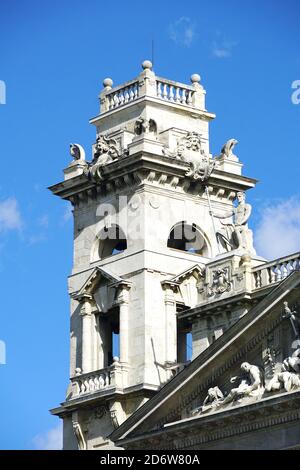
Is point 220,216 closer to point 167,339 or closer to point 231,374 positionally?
point 167,339

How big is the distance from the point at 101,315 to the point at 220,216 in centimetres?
577

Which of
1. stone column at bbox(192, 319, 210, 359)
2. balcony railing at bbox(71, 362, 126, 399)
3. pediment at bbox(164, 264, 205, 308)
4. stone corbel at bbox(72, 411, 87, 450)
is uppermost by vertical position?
pediment at bbox(164, 264, 205, 308)

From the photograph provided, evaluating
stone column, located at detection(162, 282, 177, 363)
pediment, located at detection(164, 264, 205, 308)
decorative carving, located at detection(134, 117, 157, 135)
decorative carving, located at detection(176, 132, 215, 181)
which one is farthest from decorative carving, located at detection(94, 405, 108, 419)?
decorative carving, located at detection(134, 117, 157, 135)

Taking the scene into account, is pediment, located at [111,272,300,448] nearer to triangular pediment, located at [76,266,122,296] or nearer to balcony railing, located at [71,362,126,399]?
balcony railing, located at [71,362,126,399]

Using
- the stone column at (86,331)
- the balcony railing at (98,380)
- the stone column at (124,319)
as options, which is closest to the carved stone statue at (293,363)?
the balcony railing at (98,380)

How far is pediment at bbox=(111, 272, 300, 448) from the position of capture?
6956 centimetres

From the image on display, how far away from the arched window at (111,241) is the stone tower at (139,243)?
0.17ft

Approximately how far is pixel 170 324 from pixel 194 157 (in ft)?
20.6

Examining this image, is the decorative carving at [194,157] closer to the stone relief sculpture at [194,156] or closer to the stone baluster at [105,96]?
the stone relief sculpture at [194,156]

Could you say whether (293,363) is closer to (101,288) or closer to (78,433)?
(78,433)

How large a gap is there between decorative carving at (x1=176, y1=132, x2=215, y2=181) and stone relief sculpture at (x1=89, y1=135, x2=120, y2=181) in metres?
2.39

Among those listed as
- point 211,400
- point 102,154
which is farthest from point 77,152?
point 211,400
